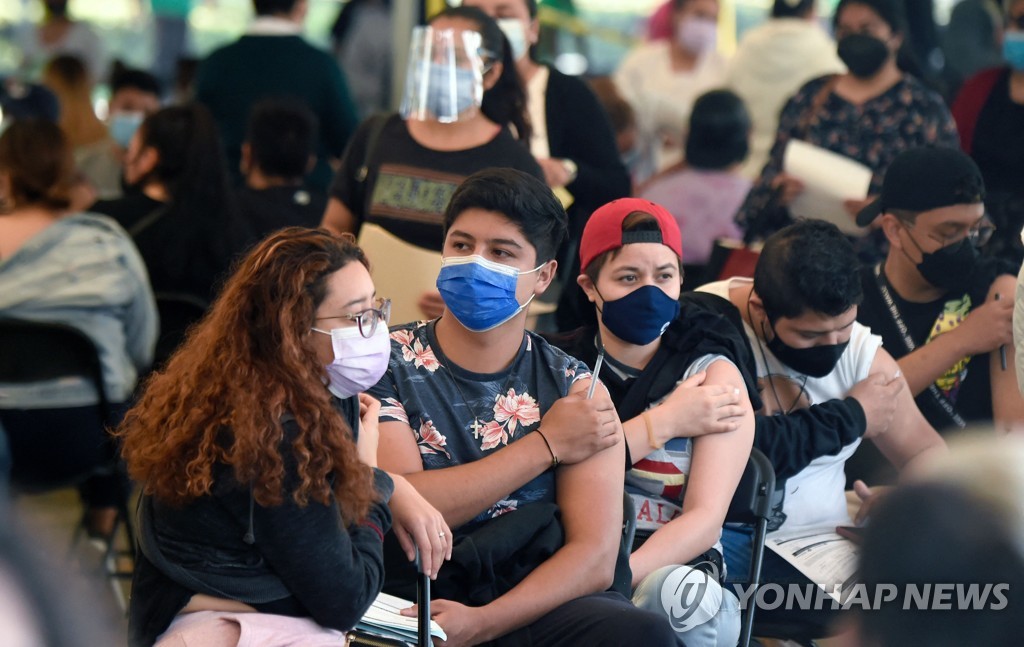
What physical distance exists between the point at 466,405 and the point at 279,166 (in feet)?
7.65

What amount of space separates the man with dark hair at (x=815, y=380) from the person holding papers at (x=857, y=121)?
97cm

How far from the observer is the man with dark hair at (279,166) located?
4750 millimetres

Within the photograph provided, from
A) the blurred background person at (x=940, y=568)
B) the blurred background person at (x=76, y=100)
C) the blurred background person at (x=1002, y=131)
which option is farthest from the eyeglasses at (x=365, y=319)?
the blurred background person at (x=76, y=100)

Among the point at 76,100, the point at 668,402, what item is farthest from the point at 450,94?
the point at 76,100

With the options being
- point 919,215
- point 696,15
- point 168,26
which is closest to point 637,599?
point 919,215

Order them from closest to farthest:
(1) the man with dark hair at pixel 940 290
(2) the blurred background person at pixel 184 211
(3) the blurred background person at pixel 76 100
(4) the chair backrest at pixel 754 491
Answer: (4) the chair backrest at pixel 754 491
(1) the man with dark hair at pixel 940 290
(2) the blurred background person at pixel 184 211
(3) the blurred background person at pixel 76 100

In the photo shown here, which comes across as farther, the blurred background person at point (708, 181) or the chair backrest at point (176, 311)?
the blurred background person at point (708, 181)

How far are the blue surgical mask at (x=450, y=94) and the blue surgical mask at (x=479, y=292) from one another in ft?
3.13

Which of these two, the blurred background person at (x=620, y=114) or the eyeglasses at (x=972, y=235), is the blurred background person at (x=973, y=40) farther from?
the eyeglasses at (x=972, y=235)

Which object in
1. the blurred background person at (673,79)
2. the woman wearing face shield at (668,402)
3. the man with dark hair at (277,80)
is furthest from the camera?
the blurred background person at (673,79)

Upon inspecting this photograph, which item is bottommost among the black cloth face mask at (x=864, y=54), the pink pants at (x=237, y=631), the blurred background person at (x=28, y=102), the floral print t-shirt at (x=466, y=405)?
the pink pants at (x=237, y=631)

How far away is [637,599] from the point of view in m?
2.81

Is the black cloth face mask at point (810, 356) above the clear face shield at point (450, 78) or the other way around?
the other way around

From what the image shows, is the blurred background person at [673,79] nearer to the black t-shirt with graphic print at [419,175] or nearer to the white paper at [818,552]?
the black t-shirt with graphic print at [419,175]
